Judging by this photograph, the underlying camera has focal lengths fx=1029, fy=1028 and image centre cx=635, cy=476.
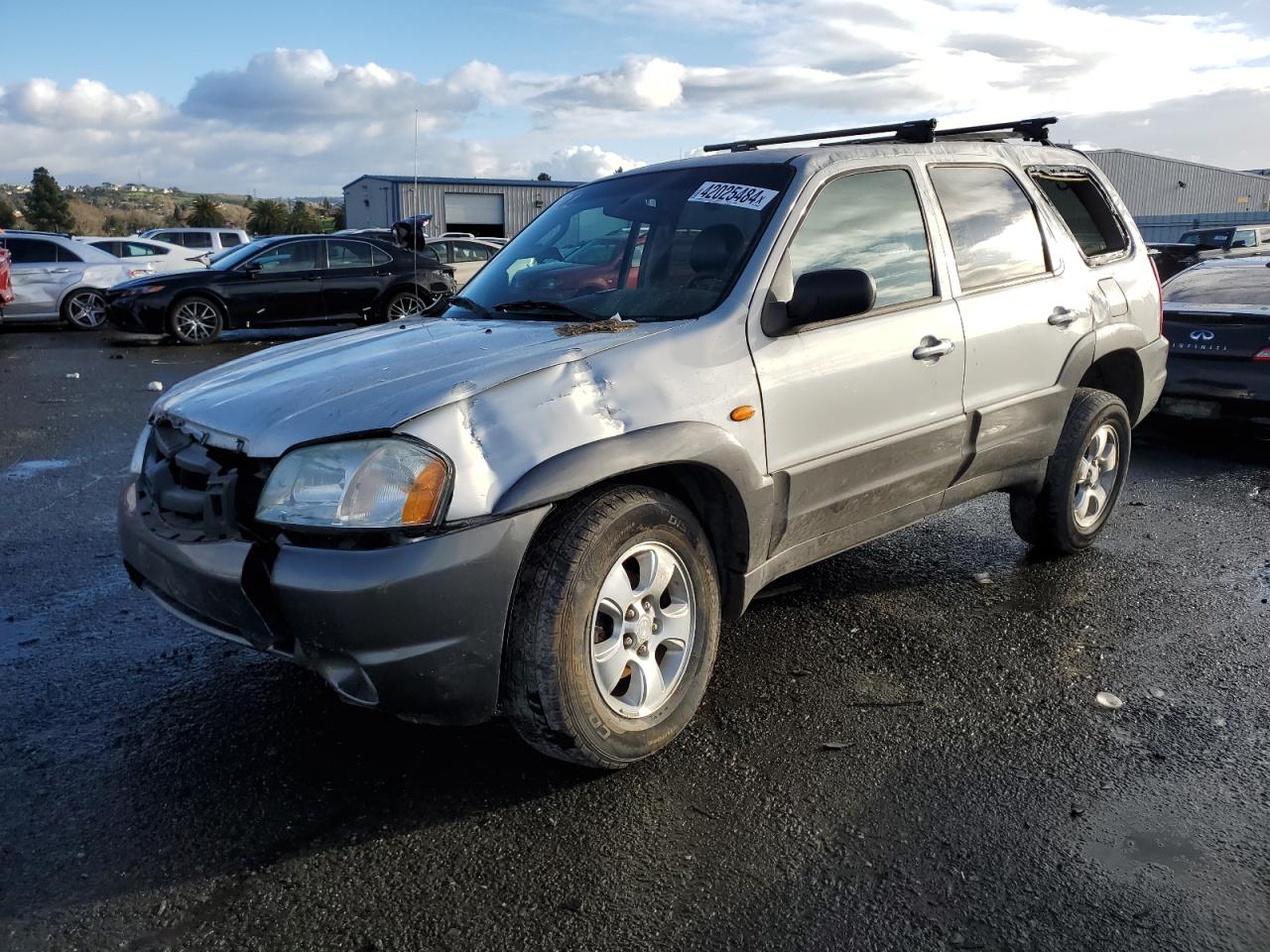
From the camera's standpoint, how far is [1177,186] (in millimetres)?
59281

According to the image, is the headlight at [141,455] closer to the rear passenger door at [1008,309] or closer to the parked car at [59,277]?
the rear passenger door at [1008,309]

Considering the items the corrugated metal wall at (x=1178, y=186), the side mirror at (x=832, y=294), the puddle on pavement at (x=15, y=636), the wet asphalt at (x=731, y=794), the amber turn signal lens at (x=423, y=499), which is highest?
the corrugated metal wall at (x=1178, y=186)

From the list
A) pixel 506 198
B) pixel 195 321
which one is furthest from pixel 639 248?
pixel 506 198

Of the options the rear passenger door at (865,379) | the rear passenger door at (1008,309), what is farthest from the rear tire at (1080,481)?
the rear passenger door at (865,379)

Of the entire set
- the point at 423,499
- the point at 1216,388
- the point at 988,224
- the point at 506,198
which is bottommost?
the point at 1216,388

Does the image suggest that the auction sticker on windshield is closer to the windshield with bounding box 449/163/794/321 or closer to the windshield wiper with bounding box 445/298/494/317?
the windshield with bounding box 449/163/794/321

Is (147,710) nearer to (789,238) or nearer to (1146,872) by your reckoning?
(789,238)

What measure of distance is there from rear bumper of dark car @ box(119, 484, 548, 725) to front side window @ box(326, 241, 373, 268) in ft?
43.7

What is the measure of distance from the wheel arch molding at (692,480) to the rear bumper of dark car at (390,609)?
0.32 ft

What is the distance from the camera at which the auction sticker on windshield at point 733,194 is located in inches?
144

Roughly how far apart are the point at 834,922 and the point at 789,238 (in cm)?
218

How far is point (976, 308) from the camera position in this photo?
4.13 metres

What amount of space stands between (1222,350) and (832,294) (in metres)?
5.51

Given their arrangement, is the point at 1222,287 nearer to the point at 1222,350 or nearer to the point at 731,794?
the point at 1222,350
